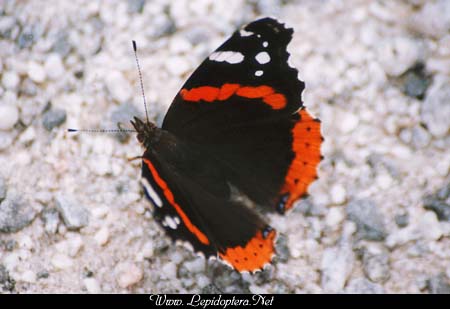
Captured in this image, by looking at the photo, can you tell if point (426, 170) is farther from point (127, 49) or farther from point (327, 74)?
point (127, 49)

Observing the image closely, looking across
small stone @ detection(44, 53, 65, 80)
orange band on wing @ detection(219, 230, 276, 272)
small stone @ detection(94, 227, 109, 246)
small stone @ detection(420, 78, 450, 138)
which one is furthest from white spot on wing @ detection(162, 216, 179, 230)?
small stone @ detection(420, 78, 450, 138)

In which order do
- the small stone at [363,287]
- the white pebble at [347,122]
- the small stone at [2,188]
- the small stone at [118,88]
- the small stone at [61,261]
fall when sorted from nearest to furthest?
the small stone at [363,287] → the small stone at [61,261] → the small stone at [2,188] → the white pebble at [347,122] → the small stone at [118,88]

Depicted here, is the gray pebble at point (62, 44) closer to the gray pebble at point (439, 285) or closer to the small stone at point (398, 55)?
the small stone at point (398, 55)

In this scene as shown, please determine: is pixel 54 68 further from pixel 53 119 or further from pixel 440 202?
pixel 440 202

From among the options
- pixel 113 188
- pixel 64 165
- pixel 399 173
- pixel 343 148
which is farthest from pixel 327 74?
pixel 64 165

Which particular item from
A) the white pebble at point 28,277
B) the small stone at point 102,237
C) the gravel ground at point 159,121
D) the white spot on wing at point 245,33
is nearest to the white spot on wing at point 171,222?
the gravel ground at point 159,121

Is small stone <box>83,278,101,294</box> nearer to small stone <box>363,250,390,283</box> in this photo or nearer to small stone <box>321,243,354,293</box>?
small stone <box>321,243,354,293</box>
